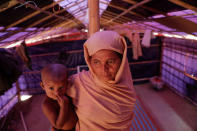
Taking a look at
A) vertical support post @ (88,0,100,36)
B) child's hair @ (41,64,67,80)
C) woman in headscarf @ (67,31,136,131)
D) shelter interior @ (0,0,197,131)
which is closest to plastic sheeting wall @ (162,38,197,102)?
shelter interior @ (0,0,197,131)

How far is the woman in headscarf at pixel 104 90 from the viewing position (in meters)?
0.70

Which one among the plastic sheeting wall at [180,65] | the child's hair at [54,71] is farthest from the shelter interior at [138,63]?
the child's hair at [54,71]

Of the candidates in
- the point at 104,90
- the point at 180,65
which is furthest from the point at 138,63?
the point at 104,90

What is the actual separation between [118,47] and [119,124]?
1.55ft

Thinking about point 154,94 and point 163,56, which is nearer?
point 154,94

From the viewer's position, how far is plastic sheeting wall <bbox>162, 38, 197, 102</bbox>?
385 cm

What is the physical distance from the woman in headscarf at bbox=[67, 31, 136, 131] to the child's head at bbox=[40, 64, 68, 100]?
0.08m

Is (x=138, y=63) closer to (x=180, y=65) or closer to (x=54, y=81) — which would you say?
(x=180, y=65)

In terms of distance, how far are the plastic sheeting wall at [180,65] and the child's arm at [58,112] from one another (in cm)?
420

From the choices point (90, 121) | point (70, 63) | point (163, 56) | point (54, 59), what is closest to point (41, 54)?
point (54, 59)

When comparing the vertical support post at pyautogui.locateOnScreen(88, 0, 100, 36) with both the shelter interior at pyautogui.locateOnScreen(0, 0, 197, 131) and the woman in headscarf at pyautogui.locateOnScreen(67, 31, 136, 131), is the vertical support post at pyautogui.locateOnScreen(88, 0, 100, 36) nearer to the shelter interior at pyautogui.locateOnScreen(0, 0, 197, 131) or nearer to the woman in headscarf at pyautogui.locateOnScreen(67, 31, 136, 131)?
the woman in headscarf at pyautogui.locateOnScreen(67, 31, 136, 131)

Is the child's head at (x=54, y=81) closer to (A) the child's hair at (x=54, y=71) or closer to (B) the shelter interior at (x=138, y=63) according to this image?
(A) the child's hair at (x=54, y=71)

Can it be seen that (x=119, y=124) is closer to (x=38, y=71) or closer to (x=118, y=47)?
(x=118, y=47)

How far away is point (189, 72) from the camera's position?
13.2 ft
